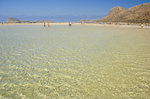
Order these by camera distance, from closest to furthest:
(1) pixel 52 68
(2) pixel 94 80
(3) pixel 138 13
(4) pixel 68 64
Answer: (2) pixel 94 80, (1) pixel 52 68, (4) pixel 68 64, (3) pixel 138 13

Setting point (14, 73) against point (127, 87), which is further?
point (14, 73)

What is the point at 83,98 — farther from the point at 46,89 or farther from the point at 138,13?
the point at 138,13

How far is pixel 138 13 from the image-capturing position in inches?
4555

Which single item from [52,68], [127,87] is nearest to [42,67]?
[52,68]

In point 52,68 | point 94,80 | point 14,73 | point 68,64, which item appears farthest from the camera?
point 68,64

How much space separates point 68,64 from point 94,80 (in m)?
1.84

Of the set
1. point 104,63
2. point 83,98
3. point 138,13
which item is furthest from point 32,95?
point 138,13

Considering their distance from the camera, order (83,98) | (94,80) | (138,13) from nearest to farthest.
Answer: (83,98) < (94,80) < (138,13)

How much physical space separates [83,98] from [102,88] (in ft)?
2.50

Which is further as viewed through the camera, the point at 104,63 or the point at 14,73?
the point at 104,63

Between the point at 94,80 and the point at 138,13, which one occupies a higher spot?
the point at 138,13

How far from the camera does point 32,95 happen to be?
11.2 feet

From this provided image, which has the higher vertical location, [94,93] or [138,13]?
[138,13]

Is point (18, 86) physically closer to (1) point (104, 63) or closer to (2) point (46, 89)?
(2) point (46, 89)
